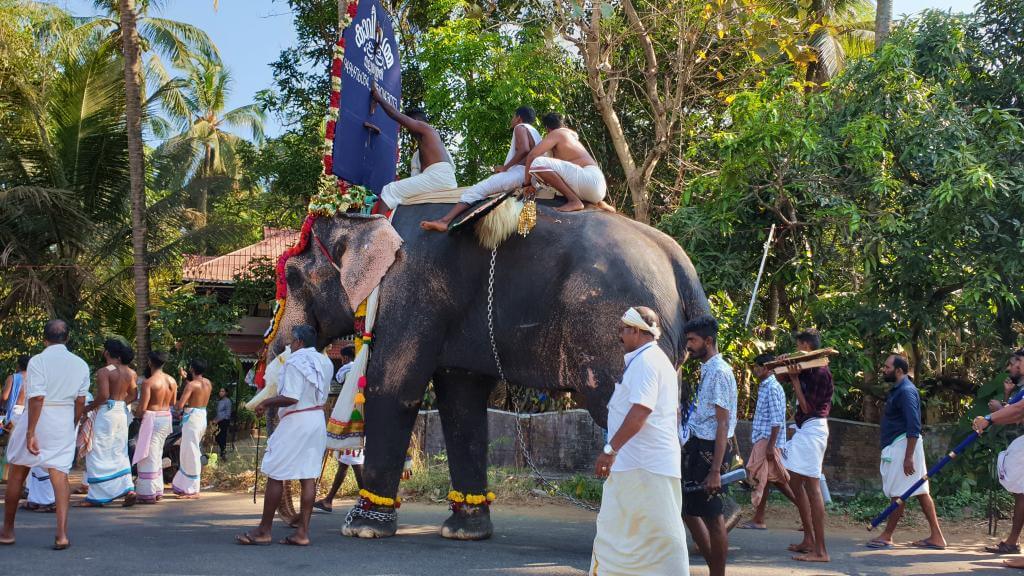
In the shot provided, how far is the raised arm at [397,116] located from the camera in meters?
7.93

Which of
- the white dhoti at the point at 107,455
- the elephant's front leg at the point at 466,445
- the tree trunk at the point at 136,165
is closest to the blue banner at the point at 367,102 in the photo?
the elephant's front leg at the point at 466,445

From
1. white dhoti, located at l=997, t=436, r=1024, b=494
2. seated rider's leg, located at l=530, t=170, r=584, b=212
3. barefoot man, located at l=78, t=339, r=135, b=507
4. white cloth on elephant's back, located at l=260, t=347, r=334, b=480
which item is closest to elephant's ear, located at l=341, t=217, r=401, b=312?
white cloth on elephant's back, located at l=260, t=347, r=334, b=480

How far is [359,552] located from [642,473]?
2715 millimetres

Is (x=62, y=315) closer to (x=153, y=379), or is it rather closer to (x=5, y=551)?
(x=153, y=379)

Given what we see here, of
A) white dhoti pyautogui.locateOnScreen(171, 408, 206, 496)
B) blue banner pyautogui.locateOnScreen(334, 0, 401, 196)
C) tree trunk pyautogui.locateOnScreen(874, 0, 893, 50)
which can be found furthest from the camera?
tree trunk pyautogui.locateOnScreen(874, 0, 893, 50)

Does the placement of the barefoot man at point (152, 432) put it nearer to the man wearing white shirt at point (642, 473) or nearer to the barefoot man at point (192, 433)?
the barefoot man at point (192, 433)

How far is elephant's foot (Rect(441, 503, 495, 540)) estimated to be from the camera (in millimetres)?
7328

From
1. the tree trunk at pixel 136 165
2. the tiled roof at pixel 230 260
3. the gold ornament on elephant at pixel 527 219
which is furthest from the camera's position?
the tiled roof at pixel 230 260

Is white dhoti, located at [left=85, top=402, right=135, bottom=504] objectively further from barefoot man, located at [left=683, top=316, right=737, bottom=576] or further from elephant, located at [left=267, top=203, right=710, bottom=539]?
barefoot man, located at [left=683, top=316, right=737, bottom=576]

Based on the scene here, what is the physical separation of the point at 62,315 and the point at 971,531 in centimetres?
1373

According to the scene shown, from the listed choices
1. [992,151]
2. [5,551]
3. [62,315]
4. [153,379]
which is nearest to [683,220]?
[992,151]

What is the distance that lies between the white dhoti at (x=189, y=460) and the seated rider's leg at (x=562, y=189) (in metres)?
5.46

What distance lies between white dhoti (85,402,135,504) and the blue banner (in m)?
3.49

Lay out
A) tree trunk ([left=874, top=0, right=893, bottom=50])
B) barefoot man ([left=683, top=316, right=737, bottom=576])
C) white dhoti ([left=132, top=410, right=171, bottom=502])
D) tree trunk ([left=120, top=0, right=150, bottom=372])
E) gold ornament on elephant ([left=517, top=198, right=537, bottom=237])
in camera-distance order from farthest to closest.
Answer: tree trunk ([left=874, top=0, right=893, bottom=50])
tree trunk ([left=120, top=0, right=150, bottom=372])
white dhoti ([left=132, top=410, right=171, bottom=502])
gold ornament on elephant ([left=517, top=198, right=537, bottom=237])
barefoot man ([left=683, top=316, right=737, bottom=576])
